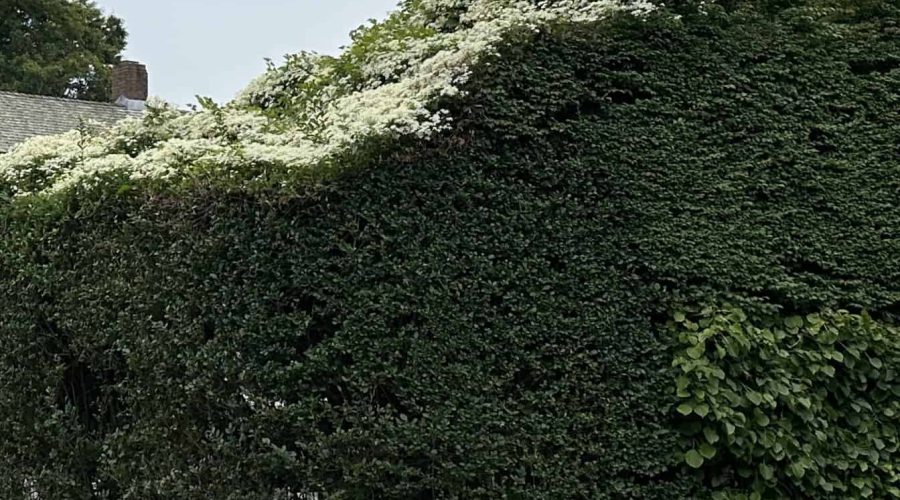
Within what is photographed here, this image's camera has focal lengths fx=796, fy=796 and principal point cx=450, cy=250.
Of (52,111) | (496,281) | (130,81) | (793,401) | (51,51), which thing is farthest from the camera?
(51,51)

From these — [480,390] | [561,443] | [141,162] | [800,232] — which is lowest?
[561,443]

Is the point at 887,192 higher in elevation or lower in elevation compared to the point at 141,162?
lower

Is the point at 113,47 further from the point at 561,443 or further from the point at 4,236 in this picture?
the point at 561,443

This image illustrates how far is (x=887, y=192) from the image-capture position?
394 centimetres

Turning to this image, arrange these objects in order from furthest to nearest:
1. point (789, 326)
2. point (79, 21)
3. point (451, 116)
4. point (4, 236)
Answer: point (79, 21)
point (4, 236)
point (789, 326)
point (451, 116)

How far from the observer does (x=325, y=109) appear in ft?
14.2

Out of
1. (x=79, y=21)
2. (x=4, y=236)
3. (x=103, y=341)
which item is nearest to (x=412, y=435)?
(x=103, y=341)

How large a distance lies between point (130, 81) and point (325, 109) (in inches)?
673

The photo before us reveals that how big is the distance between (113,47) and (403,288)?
33.0 meters

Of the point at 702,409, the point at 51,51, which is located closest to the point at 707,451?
the point at 702,409

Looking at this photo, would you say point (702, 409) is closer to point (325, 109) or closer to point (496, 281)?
point (496, 281)

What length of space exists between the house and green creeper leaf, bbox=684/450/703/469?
488 inches

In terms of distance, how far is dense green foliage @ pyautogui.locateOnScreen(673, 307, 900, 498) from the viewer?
347 centimetres

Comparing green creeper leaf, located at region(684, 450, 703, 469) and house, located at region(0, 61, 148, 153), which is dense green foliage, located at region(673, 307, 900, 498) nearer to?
green creeper leaf, located at region(684, 450, 703, 469)
